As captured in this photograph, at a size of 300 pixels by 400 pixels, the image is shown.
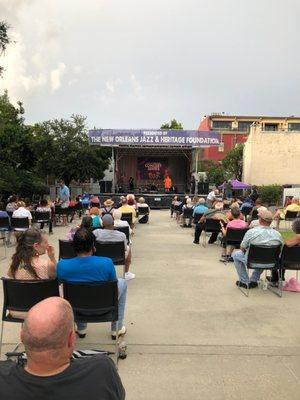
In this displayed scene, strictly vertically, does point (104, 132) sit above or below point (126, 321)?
above

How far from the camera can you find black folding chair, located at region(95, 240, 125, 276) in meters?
6.59

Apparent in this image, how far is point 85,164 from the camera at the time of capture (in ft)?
102

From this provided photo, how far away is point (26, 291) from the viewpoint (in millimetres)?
4156

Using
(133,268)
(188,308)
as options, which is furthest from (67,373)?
(133,268)

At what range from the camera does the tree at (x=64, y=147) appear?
30547 millimetres

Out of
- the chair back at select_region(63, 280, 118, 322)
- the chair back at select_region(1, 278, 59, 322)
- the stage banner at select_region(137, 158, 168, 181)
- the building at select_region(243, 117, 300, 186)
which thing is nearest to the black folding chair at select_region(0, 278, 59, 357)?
the chair back at select_region(1, 278, 59, 322)

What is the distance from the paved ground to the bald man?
6.12 feet

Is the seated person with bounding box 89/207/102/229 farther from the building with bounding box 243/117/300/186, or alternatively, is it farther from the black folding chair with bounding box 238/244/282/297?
the building with bounding box 243/117/300/186

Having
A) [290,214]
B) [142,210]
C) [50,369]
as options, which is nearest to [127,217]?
[142,210]

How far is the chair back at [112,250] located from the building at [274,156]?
29.3 m

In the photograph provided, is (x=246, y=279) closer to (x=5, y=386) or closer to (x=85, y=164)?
(x=5, y=386)

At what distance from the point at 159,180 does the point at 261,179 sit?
25.7 feet

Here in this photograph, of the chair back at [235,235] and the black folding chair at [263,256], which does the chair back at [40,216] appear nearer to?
the chair back at [235,235]

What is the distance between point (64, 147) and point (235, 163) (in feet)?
55.6
